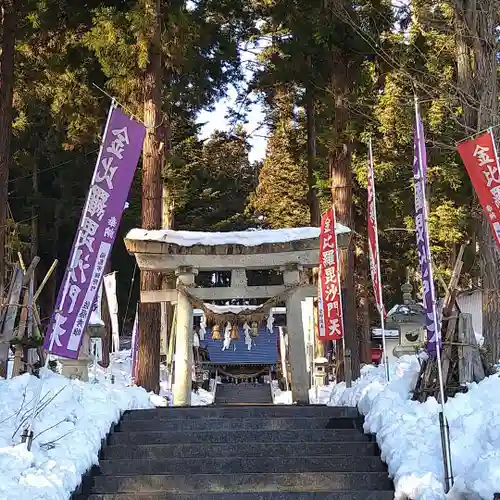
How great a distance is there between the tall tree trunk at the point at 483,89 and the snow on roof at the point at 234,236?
3.49 metres

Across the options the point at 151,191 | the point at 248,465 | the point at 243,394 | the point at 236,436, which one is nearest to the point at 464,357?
the point at 248,465

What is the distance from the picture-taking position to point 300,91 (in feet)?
66.8

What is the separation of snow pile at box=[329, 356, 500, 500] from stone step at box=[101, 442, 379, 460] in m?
0.35

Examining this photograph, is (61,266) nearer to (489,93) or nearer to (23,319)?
(23,319)

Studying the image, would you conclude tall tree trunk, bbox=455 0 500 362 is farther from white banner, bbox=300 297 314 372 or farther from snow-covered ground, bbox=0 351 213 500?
white banner, bbox=300 297 314 372

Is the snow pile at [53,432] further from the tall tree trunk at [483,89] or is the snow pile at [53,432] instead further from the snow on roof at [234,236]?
the tall tree trunk at [483,89]

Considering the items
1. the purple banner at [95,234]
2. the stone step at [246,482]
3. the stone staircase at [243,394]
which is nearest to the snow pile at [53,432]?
the stone step at [246,482]

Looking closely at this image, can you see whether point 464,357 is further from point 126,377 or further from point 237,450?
point 126,377

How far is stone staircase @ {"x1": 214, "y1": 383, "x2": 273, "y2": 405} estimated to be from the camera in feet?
70.1

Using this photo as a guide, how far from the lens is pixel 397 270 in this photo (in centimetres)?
2381

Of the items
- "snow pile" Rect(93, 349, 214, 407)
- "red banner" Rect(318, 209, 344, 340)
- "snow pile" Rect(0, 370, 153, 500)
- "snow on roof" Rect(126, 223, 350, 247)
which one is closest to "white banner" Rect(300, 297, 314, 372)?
"snow pile" Rect(93, 349, 214, 407)

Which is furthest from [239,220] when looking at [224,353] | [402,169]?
[402,169]

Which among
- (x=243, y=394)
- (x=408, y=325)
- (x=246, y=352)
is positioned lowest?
(x=243, y=394)

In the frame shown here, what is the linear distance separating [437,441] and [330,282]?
4.92 metres
